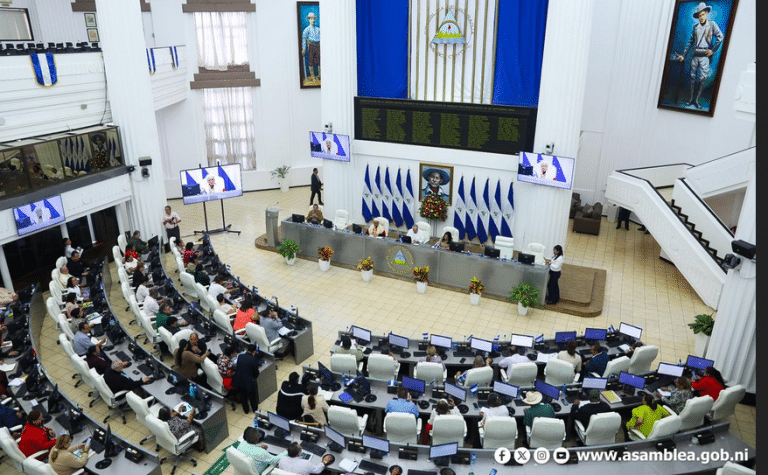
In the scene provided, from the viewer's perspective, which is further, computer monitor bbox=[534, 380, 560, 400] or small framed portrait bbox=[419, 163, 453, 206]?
small framed portrait bbox=[419, 163, 453, 206]

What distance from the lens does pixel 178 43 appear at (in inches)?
779

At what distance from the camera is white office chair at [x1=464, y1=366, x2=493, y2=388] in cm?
891

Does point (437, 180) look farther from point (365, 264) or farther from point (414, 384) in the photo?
point (414, 384)

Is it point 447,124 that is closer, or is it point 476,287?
point 476,287

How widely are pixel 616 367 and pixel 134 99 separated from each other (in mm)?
13725

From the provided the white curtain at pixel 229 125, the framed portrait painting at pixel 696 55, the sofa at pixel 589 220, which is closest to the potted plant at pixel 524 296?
the sofa at pixel 589 220

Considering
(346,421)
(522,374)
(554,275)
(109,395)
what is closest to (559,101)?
(554,275)

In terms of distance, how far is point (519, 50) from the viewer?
580 inches

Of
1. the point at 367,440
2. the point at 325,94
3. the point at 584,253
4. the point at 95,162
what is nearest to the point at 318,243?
the point at 325,94

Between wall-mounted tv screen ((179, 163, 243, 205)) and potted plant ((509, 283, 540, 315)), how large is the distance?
947 cm

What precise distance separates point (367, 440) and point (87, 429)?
4284 mm

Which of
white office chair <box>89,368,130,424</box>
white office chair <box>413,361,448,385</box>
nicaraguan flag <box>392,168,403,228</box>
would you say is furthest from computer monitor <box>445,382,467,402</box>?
nicaraguan flag <box>392,168,403,228</box>

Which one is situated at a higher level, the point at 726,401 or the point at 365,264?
the point at 726,401

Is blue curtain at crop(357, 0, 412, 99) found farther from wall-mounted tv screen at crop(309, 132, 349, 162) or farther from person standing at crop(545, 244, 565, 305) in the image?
person standing at crop(545, 244, 565, 305)
